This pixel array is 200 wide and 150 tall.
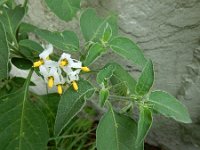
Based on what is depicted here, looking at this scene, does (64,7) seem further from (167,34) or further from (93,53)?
(167,34)

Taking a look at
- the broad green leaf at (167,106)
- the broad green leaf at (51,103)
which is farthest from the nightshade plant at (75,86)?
the broad green leaf at (51,103)

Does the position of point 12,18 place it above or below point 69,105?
above

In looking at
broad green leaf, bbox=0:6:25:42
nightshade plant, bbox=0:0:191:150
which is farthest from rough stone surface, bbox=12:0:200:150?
broad green leaf, bbox=0:6:25:42

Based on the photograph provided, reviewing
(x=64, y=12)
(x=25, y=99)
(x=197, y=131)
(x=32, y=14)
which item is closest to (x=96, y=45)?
(x=64, y=12)

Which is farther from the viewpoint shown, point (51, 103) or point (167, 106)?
point (51, 103)

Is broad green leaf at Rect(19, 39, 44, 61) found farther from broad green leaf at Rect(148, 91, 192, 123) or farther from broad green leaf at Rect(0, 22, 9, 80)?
broad green leaf at Rect(148, 91, 192, 123)

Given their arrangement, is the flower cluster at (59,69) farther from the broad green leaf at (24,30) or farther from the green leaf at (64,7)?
the broad green leaf at (24,30)

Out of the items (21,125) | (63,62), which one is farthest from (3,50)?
(21,125)
